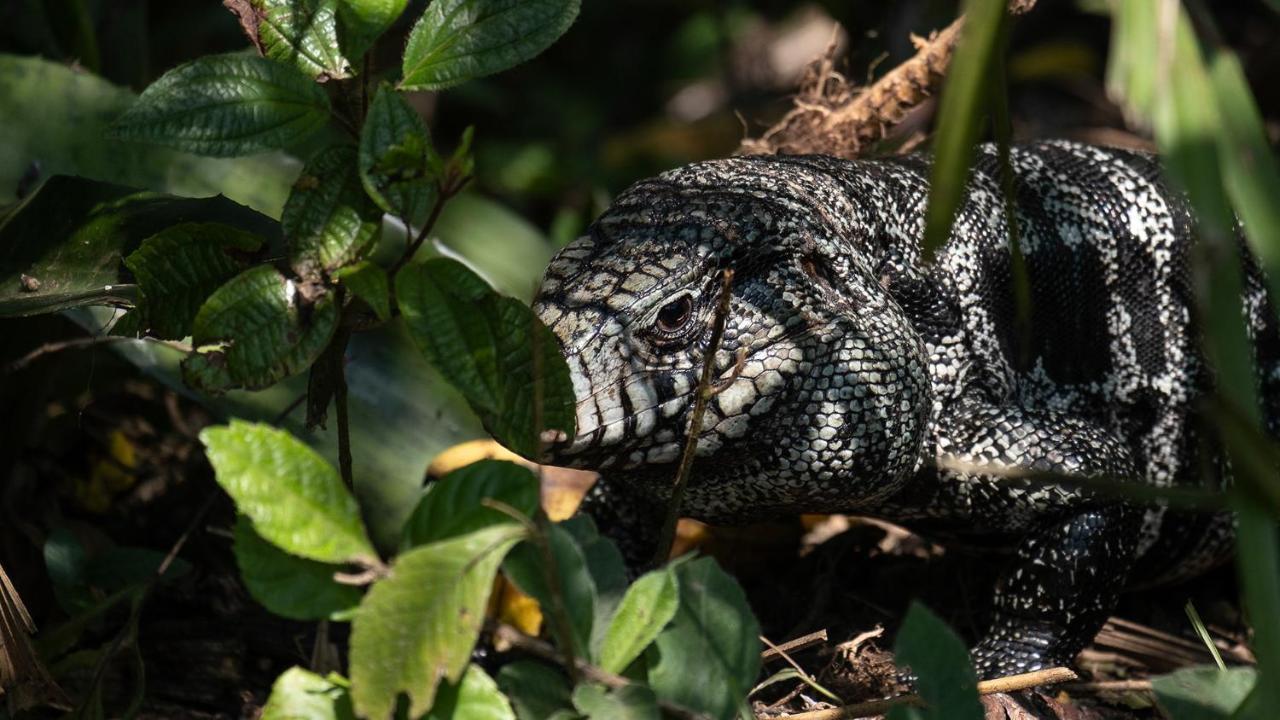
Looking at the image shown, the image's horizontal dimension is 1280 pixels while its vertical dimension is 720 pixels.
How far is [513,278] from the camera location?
4.11m

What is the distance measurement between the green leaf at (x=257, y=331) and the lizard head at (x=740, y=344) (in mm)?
520

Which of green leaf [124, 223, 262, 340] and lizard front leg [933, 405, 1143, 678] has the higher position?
green leaf [124, 223, 262, 340]

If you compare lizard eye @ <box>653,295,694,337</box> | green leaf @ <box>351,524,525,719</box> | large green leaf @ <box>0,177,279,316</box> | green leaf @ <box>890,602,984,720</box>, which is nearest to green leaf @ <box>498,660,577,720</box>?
green leaf @ <box>351,524,525,719</box>

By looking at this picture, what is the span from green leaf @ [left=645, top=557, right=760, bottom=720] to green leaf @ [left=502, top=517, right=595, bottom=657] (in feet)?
0.50

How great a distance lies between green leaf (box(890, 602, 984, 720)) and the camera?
1921 mm

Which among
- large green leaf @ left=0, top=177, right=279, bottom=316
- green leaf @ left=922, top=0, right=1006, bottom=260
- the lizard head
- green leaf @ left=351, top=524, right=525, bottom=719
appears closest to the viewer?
green leaf @ left=922, top=0, right=1006, bottom=260

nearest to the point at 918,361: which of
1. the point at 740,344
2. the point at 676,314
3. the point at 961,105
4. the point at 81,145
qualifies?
the point at 740,344

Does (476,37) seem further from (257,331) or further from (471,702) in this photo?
(471,702)

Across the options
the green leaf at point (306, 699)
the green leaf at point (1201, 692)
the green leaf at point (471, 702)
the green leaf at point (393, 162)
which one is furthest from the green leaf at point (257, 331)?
the green leaf at point (1201, 692)

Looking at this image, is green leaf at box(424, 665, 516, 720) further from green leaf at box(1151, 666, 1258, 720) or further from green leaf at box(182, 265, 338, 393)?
green leaf at box(1151, 666, 1258, 720)

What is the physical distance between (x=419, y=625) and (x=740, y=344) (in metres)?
1.09

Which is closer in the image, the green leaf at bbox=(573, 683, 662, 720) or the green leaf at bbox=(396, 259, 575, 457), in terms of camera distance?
the green leaf at bbox=(573, 683, 662, 720)

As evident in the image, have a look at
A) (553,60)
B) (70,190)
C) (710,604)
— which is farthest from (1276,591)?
(553,60)

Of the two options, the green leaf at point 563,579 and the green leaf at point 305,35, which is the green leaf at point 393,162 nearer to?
the green leaf at point 305,35
